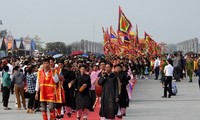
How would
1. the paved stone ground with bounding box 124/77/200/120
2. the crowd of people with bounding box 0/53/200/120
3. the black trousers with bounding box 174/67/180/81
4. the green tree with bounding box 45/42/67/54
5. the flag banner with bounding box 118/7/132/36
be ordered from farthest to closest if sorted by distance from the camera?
the green tree with bounding box 45/42/67/54
the flag banner with bounding box 118/7/132/36
the black trousers with bounding box 174/67/180/81
the paved stone ground with bounding box 124/77/200/120
the crowd of people with bounding box 0/53/200/120

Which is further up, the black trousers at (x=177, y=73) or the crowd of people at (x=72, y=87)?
the black trousers at (x=177, y=73)

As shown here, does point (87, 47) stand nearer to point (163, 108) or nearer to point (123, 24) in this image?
point (123, 24)

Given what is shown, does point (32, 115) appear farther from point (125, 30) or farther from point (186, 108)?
point (125, 30)


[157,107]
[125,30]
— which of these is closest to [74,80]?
[157,107]

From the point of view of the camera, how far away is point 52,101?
12.3 metres

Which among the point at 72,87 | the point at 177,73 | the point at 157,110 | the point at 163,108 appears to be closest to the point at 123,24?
the point at 177,73

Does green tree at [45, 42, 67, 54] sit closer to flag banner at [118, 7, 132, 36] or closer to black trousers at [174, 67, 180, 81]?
flag banner at [118, 7, 132, 36]

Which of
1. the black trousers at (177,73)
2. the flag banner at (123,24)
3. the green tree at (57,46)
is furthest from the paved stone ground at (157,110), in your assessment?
the green tree at (57,46)

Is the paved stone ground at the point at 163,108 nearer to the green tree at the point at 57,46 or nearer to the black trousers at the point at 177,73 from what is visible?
the black trousers at the point at 177,73

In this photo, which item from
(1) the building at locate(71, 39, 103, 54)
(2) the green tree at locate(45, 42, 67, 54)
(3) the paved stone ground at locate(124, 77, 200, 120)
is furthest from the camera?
(1) the building at locate(71, 39, 103, 54)

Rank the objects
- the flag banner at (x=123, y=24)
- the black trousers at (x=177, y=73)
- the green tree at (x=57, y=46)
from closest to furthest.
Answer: the black trousers at (x=177, y=73) < the flag banner at (x=123, y=24) < the green tree at (x=57, y=46)

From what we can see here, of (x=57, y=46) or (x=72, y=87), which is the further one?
(x=57, y=46)

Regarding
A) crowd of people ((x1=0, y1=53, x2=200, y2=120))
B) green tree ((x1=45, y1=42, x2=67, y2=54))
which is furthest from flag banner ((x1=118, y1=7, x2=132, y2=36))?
green tree ((x1=45, y1=42, x2=67, y2=54))

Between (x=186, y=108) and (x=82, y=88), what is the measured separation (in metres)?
4.70
